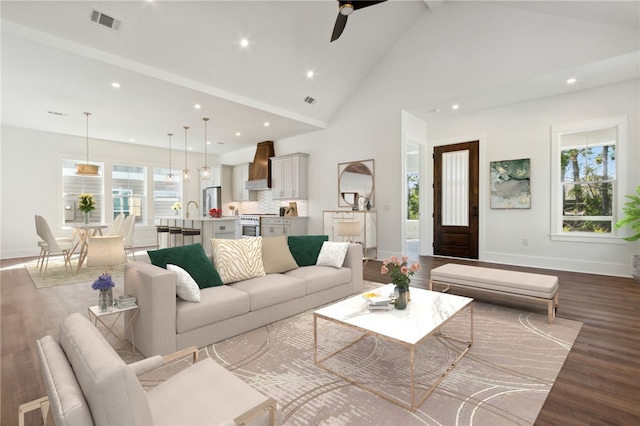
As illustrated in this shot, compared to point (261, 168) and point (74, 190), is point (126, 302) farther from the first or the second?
point (74, 190)

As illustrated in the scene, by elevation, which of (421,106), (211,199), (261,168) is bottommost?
(211,199)

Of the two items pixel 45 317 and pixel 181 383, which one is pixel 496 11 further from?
pixel 45 317

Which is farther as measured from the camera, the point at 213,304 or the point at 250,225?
the point at 250,225

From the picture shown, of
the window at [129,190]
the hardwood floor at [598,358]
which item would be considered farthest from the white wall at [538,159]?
the window at [129,190]

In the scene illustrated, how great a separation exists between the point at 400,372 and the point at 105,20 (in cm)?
→ 496

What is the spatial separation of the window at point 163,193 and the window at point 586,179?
386 inches

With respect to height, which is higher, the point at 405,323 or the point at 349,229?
the point at 349,229

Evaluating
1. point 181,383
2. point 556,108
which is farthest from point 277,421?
point 556,108

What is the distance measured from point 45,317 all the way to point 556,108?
26.4 ft

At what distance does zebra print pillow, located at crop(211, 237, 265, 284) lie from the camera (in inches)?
124

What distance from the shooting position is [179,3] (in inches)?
153

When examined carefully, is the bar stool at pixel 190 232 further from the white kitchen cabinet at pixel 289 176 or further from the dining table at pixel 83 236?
the white kitchen cabinet at pixel 289 176

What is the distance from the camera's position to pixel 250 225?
917 cm

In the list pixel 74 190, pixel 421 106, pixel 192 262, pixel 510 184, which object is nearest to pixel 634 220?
pixel 510 184
